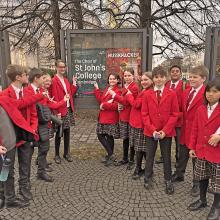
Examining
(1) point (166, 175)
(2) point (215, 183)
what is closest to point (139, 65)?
(1) point (166, 175)

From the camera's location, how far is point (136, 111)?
4078 mm

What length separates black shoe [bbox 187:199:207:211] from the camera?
129 inches

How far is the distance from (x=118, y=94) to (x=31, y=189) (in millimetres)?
2146

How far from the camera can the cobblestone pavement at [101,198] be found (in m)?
3.21

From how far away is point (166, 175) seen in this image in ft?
12.3

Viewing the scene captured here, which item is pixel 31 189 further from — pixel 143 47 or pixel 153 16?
pixel 153 16

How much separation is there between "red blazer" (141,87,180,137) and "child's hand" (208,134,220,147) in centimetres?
68

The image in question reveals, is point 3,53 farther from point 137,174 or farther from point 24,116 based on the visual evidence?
point 137,174

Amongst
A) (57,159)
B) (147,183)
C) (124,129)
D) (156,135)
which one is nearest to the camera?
(156,135)

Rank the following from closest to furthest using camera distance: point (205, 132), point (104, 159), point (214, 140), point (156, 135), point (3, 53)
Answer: point (214, 140)
point (205, 132)
point (156, 135)
point (104, 159)
point (3, 53)

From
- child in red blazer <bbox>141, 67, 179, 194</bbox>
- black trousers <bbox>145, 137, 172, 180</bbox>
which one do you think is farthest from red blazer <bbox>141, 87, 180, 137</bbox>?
black trousers <bbox>145, 137, 172, 180</bbox>

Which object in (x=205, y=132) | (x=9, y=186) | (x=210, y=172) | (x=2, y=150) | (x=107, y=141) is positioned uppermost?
(x=205, y=132)

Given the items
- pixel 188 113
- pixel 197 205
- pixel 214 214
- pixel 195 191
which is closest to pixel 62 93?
pixel 188 113

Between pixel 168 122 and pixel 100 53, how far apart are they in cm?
271
